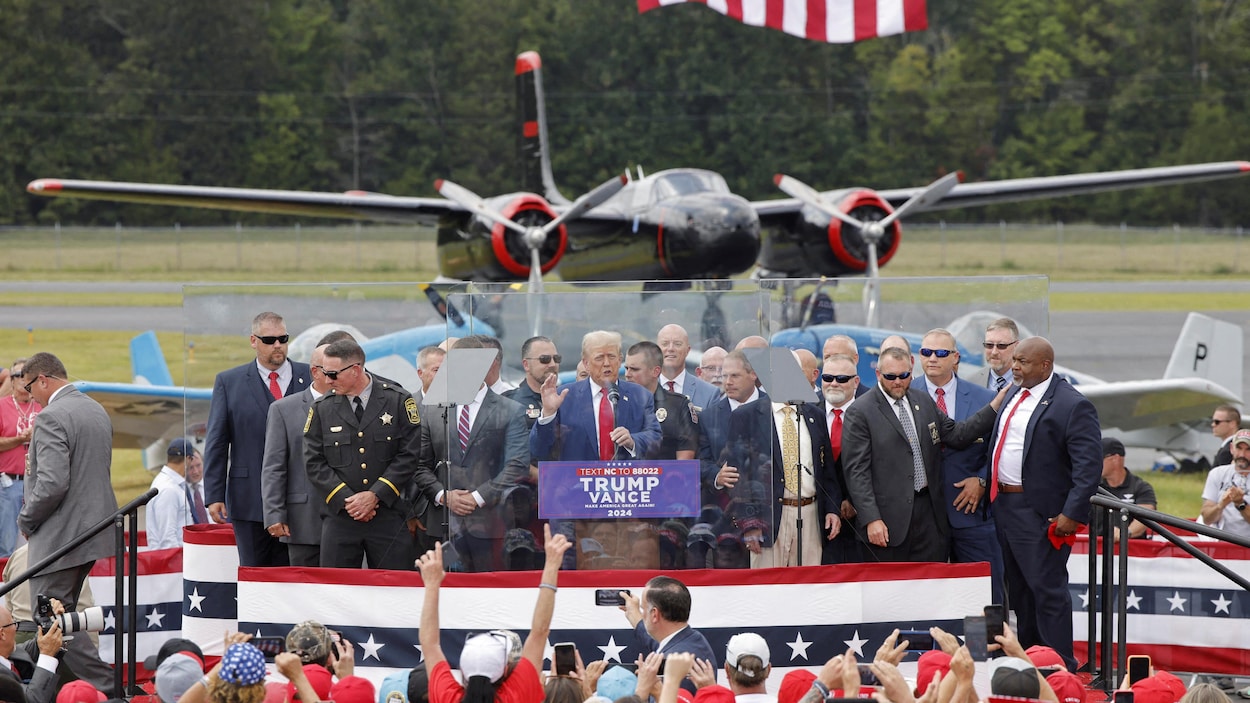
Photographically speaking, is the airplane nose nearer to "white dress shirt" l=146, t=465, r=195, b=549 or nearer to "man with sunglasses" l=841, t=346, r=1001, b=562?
"white dress shirt" l=146, t=465, r=195, b=549

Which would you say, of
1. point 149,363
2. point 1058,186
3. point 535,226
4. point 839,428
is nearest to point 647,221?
point 535,226

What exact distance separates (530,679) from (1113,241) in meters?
54.4

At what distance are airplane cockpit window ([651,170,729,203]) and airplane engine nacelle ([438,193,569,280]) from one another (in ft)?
5.01

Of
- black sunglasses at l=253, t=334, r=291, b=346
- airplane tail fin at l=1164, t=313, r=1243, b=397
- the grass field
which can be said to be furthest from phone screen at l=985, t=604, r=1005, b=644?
the grass field

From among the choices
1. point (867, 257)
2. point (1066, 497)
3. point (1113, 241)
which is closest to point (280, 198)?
point (867, 257)

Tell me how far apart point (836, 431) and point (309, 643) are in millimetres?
3418

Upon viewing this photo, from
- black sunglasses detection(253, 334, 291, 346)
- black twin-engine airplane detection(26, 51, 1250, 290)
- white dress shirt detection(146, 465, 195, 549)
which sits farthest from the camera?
black twin-engine airplane detection(26, 51, 1250, 290)

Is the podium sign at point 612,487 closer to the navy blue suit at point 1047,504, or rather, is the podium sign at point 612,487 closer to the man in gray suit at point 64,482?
the navy blue suit at point 1047,504

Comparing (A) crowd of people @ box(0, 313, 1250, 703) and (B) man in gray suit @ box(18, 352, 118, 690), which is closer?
(A) crowd of people @ box(0, 313, 1250, 703)

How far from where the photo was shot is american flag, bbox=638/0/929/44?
13625 mm

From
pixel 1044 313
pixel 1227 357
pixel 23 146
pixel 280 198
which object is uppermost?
pixel 23 146

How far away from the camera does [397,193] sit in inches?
2338

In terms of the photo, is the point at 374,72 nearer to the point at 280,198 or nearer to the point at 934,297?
the point at 280,198

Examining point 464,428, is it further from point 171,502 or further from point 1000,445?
point 171,502
